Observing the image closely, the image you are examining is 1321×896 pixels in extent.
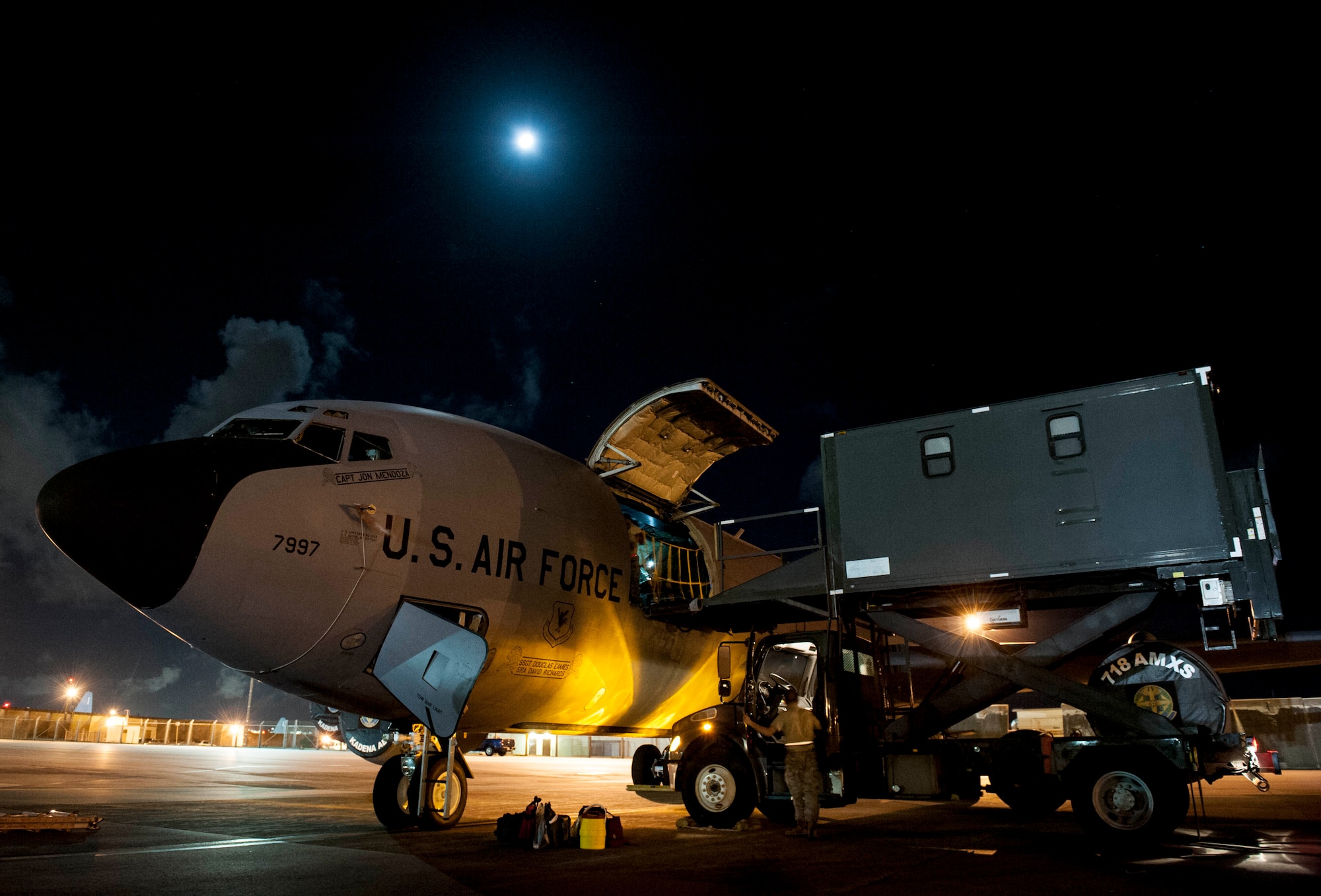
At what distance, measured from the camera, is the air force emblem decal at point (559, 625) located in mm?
10633

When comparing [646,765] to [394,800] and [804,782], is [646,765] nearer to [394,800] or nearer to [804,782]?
[804,782]

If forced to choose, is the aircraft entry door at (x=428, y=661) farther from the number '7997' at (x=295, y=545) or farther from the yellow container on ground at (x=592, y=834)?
the yellow container on ground at (x=592, y=834)

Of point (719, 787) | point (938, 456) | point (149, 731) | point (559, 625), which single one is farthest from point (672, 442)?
point (149, 731)

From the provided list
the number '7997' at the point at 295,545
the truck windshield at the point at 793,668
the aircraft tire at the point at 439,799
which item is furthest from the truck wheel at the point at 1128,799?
the number '7997' at the point at 295,545

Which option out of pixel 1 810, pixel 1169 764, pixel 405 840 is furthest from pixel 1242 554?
pixel 1 810

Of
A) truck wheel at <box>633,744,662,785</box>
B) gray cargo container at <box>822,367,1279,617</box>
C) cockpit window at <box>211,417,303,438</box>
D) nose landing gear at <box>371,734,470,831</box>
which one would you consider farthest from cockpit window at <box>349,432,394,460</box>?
truck wheel at <box>633,744,662,785</box>

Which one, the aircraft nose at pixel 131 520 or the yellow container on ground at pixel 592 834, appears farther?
the yellow container on ground at pixel 592 834

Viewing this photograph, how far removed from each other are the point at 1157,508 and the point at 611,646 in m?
7.15

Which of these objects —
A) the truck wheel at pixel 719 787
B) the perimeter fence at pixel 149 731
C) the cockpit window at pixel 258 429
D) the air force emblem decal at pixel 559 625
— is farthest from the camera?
the perimeter fence at pixel 149 731

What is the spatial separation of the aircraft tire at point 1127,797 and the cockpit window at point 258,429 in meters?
9.75

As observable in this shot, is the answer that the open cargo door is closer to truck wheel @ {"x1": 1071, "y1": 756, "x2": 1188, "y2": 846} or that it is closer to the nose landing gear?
the nose landing gear

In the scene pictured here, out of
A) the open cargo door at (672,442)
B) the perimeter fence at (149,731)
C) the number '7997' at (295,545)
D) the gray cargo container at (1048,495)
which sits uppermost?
the open cargo door at (672,442)

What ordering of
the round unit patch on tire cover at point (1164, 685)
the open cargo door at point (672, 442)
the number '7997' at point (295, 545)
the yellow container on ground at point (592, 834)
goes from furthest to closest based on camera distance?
the open cargo door at point (672, 442) → the round unit patch on tire cover at point (1164, 685) → the yellow container on ground at point (592, 834) → the number '7997' at point (295, 545)

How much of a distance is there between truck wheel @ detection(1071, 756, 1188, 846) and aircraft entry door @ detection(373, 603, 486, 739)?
6.96 m
